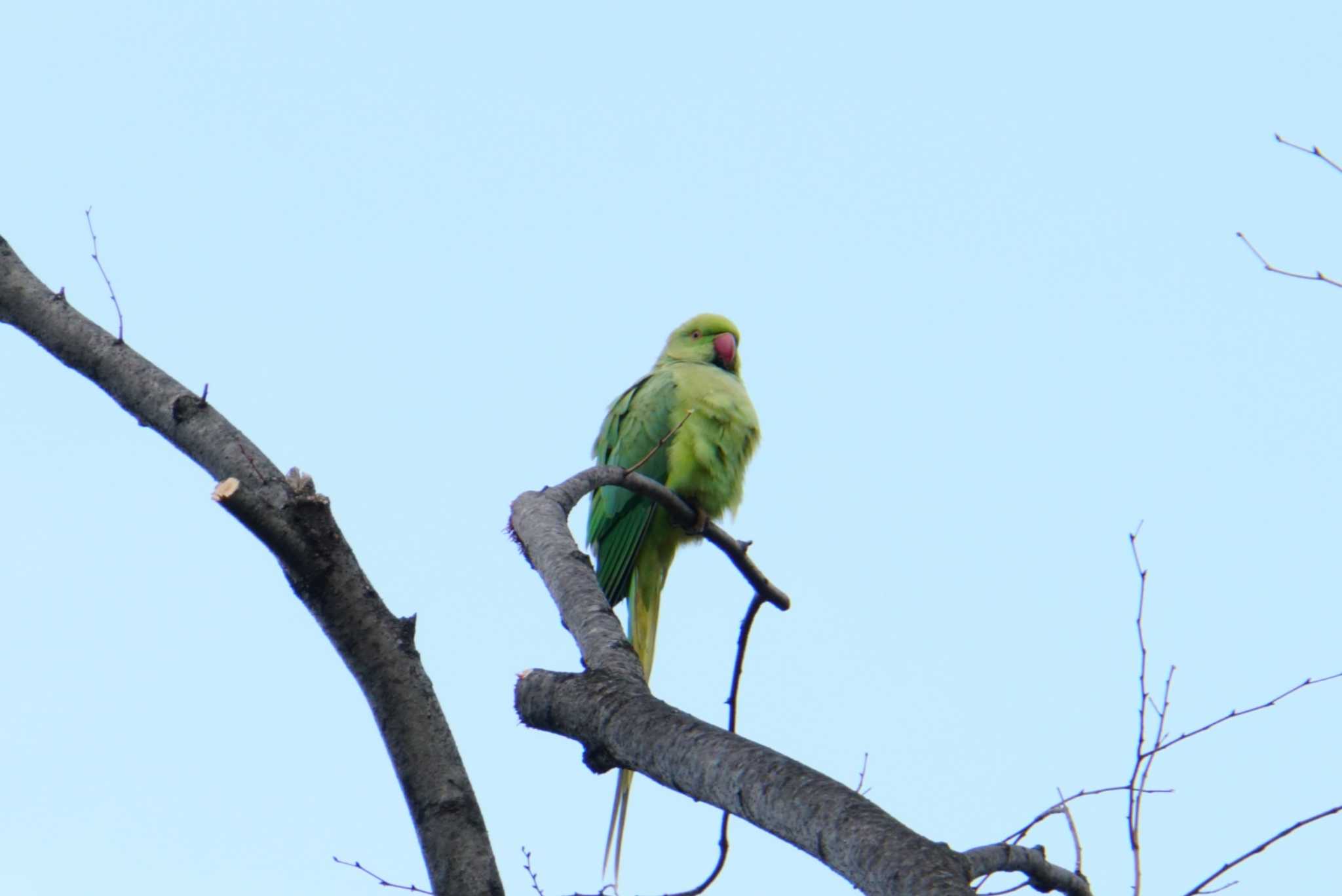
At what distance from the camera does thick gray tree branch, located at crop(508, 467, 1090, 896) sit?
145 centimetres

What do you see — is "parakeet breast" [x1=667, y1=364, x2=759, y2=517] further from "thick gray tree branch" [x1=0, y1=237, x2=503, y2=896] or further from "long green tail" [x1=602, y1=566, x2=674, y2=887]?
"thick gray tree branch" [x1=0, y1=237, x2=503, y2=896]

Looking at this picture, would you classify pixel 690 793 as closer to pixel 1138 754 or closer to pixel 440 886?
pixel 440 886

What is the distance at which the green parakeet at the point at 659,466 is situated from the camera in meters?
5.21

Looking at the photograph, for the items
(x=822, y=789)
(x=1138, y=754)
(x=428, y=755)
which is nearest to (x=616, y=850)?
(x=1138, y=754)

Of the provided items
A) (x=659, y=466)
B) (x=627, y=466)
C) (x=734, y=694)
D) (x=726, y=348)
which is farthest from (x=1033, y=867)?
(x=726, y=348)

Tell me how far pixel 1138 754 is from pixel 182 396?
2.17 meters

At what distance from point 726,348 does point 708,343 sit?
0.43 ft

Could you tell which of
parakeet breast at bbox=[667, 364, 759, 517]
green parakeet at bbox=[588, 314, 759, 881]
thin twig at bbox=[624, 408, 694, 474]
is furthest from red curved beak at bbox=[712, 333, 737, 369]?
thin twig at bbox=[624, 408, 694, 474]

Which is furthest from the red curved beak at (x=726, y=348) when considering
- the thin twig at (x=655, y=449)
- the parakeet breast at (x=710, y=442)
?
the thin twig at (x=655, y=449)

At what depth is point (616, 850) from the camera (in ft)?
12.5

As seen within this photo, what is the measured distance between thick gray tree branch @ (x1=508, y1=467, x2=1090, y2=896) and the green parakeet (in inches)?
99.8

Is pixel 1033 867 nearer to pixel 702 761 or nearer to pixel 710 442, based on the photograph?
pixel 702 761

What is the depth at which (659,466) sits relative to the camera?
17.6ft

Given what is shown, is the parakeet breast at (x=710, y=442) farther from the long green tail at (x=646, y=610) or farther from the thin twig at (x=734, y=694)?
the thin twig at (x=734, y=694)
